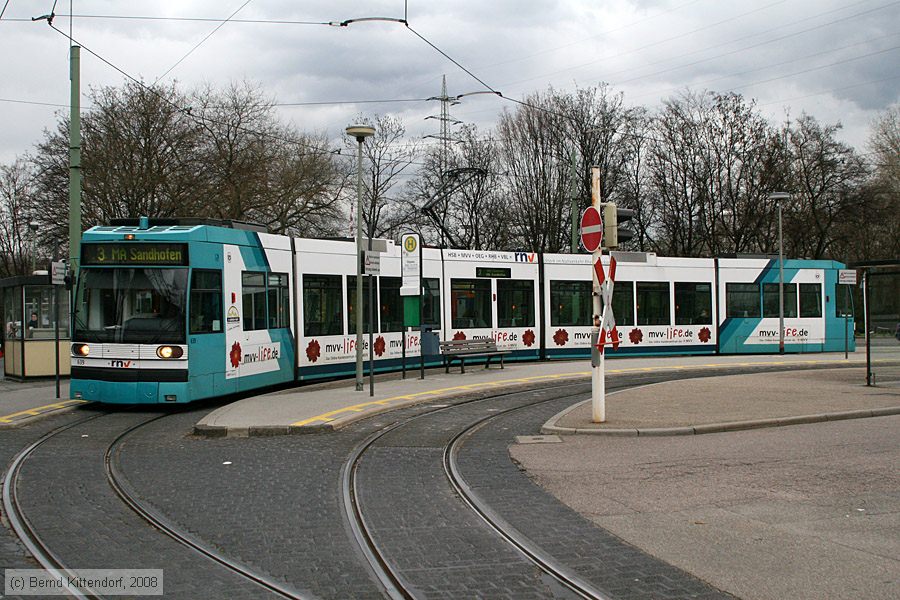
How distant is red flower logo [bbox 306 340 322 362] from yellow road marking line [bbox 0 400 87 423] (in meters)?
4.57

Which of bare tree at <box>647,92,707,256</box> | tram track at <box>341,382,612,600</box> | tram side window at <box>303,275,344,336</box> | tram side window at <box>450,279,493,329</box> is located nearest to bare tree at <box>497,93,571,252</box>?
bare tree at <box>647,92,707,256</box>

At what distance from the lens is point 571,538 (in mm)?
6363

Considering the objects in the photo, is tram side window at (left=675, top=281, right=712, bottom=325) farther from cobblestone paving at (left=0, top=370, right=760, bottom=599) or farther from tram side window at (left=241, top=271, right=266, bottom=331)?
cobblestone paving at (left=0, top=370, right=760, bottom=599)

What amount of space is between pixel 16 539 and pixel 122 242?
8344mm

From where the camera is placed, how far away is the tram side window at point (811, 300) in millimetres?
28125

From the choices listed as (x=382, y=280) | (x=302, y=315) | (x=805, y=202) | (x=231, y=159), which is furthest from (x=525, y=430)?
(x=805, y=202)

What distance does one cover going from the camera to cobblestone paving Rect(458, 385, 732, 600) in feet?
17.0

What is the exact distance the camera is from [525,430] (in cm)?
1220

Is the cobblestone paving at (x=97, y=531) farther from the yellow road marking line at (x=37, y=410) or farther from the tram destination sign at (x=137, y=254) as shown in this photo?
the tram destination sign at (x=137, y=254)

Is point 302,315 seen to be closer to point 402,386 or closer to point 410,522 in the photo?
point 402,386

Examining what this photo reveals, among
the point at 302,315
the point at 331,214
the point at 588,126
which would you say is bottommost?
the point at 302,315

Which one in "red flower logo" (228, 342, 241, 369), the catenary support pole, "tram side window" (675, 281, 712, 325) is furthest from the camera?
"tram side window" (675, 281, 712, 325)

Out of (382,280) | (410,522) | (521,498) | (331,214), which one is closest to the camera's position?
(410,522)

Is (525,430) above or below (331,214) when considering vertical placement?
below
